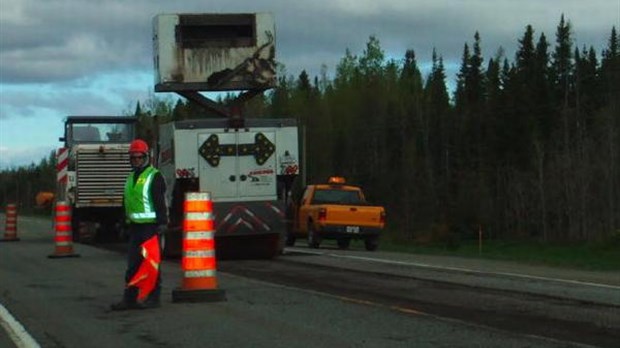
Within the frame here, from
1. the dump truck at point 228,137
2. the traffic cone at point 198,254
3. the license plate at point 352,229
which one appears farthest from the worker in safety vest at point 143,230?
the license plate at point 352,229

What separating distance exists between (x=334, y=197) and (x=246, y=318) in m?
15.9

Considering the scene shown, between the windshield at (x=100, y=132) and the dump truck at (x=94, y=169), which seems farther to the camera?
the windshield at (x=100, y=132)

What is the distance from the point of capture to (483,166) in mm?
85562

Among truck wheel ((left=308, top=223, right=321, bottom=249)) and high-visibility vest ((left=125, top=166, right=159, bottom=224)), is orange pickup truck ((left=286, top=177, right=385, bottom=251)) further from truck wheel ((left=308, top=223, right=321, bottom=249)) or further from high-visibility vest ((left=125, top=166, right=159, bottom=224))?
high-visibility vest ((left=125, top=166, right=159, bottom=224))

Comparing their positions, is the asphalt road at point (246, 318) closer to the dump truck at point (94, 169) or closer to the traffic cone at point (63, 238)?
the traffic cone at point (63, 238)

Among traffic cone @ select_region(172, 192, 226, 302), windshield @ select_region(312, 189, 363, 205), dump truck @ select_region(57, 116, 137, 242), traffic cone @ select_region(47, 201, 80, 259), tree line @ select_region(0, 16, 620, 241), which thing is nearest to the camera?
traffic cone @ select_region(172, 192, 226, 302)

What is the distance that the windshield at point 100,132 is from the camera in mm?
26172

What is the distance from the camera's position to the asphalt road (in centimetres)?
845

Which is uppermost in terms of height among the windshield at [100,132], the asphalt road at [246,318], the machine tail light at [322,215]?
the windshield at [100,132]

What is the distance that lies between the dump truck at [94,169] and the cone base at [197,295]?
13.7 metres

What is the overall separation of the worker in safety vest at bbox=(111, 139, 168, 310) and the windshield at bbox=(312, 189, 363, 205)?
14906 millimetres

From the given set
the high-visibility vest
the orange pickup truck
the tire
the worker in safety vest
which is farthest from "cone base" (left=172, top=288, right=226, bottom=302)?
the tire

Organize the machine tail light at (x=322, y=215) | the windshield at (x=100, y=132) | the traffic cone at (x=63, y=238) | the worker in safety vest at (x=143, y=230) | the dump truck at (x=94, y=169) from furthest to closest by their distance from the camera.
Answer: the windshield at (x=100, y=132) < the dump truck at (x=94, y=169) < the machine tail light at (x=322, y=215) < the traffic cone at (x=63, y=238) < the worker in safety vest at (x=143, y=230)

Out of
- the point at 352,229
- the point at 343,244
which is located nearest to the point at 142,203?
the point at 352,229
